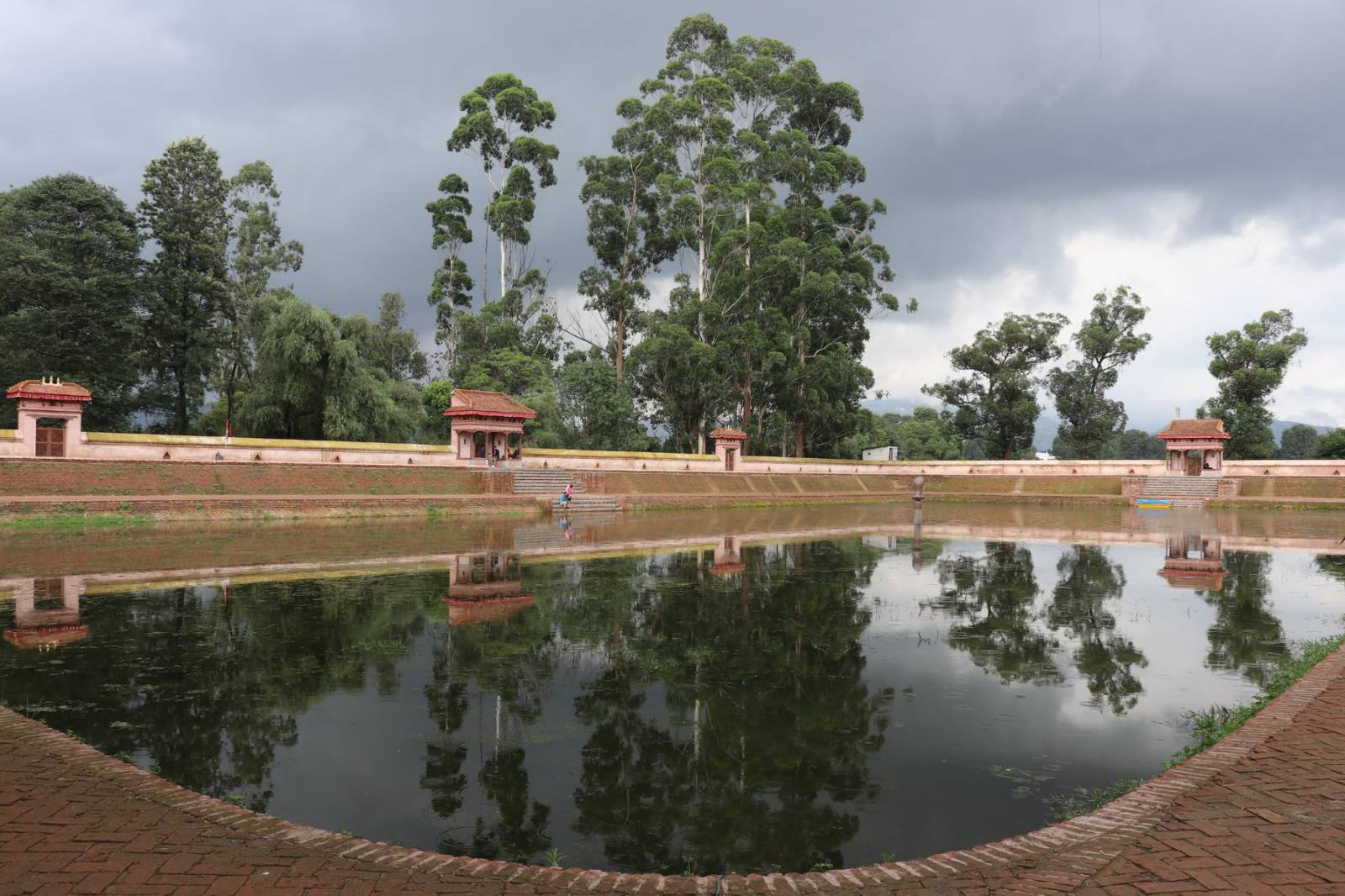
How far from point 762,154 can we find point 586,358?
1996 centimetres

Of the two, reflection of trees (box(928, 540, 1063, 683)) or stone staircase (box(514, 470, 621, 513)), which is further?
stone staircase (box(514, 470, 621, 513))

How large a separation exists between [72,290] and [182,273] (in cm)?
504

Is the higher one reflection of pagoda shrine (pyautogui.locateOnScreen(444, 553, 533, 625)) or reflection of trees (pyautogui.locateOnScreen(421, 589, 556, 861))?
reflection of trees (pyautogui.locateOnScreen(421, 589, 556, 861))

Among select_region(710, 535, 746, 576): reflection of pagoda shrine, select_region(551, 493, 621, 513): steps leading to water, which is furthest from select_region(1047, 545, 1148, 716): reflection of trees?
select_region(551, 493, 621, 513): steps leading to water

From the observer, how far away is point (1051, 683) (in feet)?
27.0

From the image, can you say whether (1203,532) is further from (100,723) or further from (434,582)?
(100,723)

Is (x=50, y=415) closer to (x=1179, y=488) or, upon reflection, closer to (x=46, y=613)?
(x=46, y=613)

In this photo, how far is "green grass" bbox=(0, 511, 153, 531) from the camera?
20891 mm

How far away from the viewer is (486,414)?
3803 centimetres

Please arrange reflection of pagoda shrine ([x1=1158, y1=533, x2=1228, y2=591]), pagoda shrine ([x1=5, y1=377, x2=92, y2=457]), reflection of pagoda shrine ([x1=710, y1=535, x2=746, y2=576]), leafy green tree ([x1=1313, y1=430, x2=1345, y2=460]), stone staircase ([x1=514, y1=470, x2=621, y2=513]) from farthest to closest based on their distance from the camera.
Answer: leafy green tree ([x1=1313, y1=430, x2=1345, y2=460]) < stone staircase ([x1=514, y1=470, x2=621, y2=513]) < pagoda shrine ([x1=5, y1=377, x2=92, y2=457]) < reflection of pagoda shrine ([x1=710, y1=535, x2=746, y2=576]) < reflection of pagoda shrine ([x1=1158, y1=533, x2=1228, y2=591])

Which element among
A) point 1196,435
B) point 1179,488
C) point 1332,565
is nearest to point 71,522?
point 1332,565

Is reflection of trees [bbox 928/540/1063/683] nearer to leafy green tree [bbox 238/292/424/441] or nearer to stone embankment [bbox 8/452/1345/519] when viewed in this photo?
stone embankment [bbox 8/452/1345/519]

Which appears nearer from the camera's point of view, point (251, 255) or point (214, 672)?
point (214, 672)

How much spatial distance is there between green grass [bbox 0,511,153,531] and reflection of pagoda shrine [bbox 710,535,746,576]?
1750 cm
